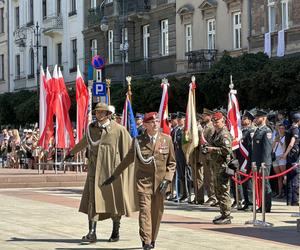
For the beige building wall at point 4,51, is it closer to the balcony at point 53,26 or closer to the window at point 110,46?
the balcony at point 53,26

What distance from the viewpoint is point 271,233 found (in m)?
13.1

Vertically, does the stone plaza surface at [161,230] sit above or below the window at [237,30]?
below

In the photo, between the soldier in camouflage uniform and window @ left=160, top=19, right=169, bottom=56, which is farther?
window @ left=160, top=19, right=169, bottom=56

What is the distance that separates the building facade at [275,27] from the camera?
32.2 metres

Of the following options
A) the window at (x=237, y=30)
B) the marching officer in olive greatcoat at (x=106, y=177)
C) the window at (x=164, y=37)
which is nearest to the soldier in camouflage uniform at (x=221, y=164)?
the marching officer in olive greatcoat at (x=106, y=177)

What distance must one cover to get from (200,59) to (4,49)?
30492 millimetres

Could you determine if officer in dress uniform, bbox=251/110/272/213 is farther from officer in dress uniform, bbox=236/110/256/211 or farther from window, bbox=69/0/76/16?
window, bbox=69/0/76/16

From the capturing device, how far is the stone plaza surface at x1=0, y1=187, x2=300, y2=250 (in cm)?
1177

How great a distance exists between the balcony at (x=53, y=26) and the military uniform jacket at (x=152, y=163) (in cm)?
4415

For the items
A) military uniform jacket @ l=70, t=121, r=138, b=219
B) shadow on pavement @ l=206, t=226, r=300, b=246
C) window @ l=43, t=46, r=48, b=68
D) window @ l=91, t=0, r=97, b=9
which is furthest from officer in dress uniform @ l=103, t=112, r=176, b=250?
window @ l=43, t=46, r=48, b=68

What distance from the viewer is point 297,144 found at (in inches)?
706

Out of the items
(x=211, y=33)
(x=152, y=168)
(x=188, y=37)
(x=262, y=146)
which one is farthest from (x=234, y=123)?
(x=188, y=37)

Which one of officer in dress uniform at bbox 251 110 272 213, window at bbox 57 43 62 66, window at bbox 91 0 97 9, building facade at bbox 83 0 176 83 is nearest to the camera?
officer in dress uniform at bbox 251 110 272 213

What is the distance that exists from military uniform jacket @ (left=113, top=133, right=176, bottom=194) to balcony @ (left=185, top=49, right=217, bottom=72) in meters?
25.7
